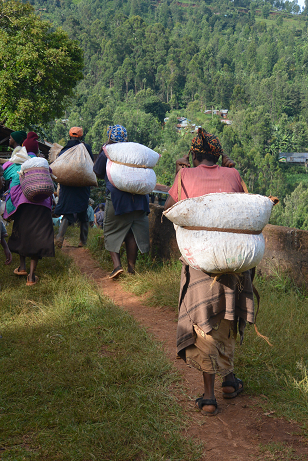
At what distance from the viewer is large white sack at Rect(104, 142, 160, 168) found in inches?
169

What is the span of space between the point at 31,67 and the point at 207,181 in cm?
1925

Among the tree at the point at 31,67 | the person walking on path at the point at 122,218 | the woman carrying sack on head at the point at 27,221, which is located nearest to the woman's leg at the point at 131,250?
the person walking on path at the point at 122,218

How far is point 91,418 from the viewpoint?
2217mm

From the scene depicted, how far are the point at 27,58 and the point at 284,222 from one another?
4178 cm

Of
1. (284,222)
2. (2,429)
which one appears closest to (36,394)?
(2,429)

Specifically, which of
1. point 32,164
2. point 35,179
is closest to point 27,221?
point 35,179

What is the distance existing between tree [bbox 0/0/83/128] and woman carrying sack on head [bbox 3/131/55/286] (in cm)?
1525

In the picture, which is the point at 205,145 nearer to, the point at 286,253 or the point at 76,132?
the point at 286,253

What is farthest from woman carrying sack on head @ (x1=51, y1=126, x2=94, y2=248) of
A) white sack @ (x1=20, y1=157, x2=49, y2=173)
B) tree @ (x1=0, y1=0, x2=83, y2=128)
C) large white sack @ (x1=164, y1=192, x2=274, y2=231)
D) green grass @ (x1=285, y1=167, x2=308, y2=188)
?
green grass @ (x1=285, y1=167, x2=308, y2=188)

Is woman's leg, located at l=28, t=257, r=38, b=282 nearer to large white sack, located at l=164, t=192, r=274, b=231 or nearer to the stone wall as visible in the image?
the stone wall

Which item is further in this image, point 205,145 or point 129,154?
point 129,154

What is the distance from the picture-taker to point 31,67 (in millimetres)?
19438

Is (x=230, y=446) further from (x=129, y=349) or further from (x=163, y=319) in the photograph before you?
(x=163, y=319)

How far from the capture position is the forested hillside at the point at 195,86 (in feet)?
241
